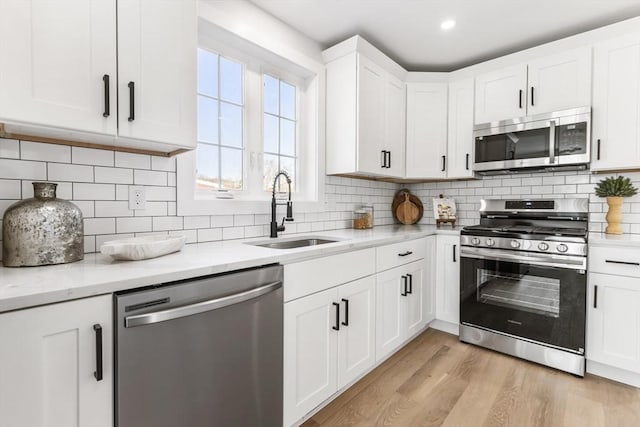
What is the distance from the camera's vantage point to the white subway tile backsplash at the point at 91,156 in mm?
1408

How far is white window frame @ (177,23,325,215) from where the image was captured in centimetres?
182

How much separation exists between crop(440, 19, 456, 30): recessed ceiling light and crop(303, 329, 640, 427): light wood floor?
2.53 metres

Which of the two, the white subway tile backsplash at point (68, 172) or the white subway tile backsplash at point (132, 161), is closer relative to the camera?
the white subway tile backsplash at point (68, 172)

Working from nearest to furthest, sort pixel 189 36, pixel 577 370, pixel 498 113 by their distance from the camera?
1. pixel 189 36
2. pixel 577 370
3. pixel 498 113

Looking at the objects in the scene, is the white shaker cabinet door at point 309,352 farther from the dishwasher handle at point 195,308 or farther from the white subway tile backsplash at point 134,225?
the white subway tile backsplash at point 134,225

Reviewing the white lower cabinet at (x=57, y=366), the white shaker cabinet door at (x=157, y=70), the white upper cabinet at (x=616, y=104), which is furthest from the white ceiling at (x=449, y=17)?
the white lower cabinet at (x=57, y=366)

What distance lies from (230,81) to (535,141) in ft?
7.85

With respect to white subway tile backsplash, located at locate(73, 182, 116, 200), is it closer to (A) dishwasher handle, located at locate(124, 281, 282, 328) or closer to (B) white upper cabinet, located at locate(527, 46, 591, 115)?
(A) dishwasher handle, located at locate(124, 281, 282, 328)

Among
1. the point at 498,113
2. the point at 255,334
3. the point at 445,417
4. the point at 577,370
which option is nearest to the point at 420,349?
the point at 445,417

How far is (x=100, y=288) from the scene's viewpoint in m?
0.93

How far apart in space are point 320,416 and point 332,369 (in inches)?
10.1

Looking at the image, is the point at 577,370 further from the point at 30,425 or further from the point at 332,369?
the point at 30,425

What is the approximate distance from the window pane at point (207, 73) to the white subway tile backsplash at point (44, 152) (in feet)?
2.82

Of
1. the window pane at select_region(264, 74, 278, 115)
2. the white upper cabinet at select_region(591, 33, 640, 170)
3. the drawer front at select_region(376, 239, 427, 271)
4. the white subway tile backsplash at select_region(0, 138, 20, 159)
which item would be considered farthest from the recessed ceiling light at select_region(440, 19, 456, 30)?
the white subway tile backsplash at select_region(0, 138, 20, 159)
